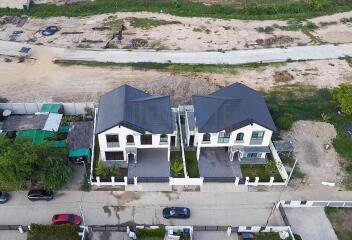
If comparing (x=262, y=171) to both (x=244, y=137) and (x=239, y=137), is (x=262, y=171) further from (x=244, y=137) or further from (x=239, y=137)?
(x=239, y=137)

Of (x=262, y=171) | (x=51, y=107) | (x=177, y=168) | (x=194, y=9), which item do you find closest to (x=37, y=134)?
(x=51, y=107)

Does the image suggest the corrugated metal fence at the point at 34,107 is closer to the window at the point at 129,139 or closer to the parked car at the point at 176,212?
the window at the point at 129,139

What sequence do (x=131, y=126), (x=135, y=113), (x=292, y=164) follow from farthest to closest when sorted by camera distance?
(x=292, y=164) → (x=135, y=113) → (x=131, y=126)

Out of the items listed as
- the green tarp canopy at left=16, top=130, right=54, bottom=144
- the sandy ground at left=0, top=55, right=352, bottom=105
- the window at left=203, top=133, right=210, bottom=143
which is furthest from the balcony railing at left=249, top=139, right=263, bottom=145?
the green tarp canopy at left=16, top=130, right=54, bottom=144

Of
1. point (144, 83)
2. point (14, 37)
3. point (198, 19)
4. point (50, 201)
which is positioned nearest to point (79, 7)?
point (14, 37)

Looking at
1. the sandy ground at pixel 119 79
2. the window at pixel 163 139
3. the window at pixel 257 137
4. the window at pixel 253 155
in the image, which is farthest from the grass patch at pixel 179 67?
the window at pixel 163 139

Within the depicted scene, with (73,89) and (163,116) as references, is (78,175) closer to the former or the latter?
(163,116)
